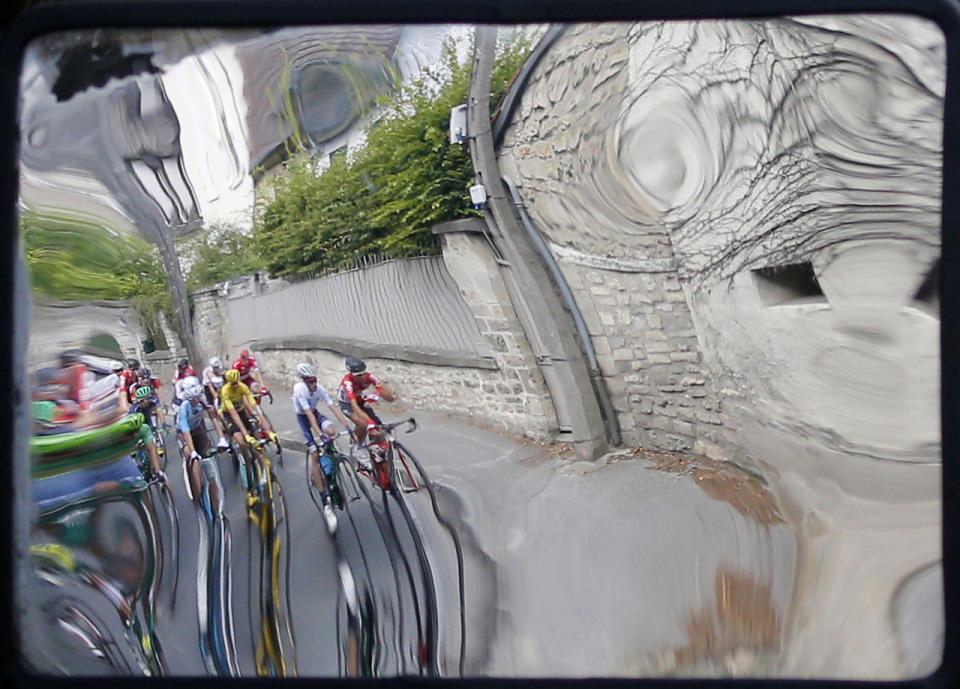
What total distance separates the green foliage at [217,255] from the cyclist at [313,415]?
1.07 ft

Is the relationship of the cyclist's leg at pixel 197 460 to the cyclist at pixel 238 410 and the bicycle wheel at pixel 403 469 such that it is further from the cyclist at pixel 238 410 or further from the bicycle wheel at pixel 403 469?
the bicycle wheel at pixel 403 469

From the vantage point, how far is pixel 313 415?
5.92ft

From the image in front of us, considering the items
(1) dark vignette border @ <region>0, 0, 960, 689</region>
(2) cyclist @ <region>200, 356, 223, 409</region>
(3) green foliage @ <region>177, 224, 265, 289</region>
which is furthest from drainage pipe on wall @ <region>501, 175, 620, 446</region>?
(2) cyclist @ <region>200, 356, 223, 409</region>

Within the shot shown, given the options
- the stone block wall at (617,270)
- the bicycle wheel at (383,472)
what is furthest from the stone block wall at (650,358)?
the bicycle wheel at (383,472)

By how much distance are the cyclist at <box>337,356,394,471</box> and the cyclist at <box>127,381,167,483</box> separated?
1.67 ft

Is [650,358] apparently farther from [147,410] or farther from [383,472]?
[147,410]

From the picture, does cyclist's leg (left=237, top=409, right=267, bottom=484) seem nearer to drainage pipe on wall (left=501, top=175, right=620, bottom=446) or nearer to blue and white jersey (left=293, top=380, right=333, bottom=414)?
blue and white jersey (left=293, top=380, right=333, bottom=414)

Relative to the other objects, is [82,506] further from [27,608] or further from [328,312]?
[328,312]

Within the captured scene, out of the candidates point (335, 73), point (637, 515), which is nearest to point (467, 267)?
point (335, 73)

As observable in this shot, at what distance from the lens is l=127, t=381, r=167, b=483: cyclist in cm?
182

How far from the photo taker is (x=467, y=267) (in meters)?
1.80

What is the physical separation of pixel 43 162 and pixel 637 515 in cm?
175

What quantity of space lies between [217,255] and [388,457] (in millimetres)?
700

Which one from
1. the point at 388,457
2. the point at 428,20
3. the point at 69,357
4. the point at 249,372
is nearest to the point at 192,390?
the point at 249,372
